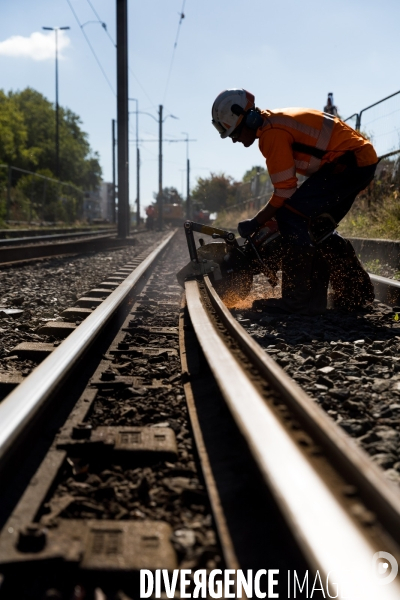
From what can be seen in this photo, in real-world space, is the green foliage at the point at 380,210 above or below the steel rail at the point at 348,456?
above

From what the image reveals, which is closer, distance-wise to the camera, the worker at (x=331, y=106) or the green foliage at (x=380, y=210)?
the green foliage at (x=380, y=210)

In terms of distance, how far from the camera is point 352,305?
588 centimetres

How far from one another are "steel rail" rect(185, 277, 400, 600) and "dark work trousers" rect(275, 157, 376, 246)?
133 inches

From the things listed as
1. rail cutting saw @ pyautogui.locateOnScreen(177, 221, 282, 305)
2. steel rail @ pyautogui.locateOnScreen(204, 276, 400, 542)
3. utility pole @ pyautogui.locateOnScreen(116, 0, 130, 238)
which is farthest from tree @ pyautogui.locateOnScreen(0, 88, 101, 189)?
steel rail @ pyautogui.locateOnScreen(204, 276, 400, 542)

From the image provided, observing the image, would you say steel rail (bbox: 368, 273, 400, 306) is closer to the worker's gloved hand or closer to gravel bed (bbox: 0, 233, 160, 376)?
the worker's gloved hand

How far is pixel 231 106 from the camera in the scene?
5266mm

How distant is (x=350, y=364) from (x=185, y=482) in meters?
1.80

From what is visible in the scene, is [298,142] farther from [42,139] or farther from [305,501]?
[42,139]

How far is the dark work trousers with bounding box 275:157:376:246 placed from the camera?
5.37m

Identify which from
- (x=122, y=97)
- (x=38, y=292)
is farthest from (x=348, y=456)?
(x=122, y=97)

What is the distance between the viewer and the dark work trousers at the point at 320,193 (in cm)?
537

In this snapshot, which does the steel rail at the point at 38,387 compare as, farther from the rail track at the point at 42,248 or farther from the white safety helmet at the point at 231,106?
the rail track at the point at 42,248

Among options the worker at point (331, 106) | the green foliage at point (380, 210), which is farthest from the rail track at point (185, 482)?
the worker at point (331, 106)

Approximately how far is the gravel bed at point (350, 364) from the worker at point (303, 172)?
346 mm
